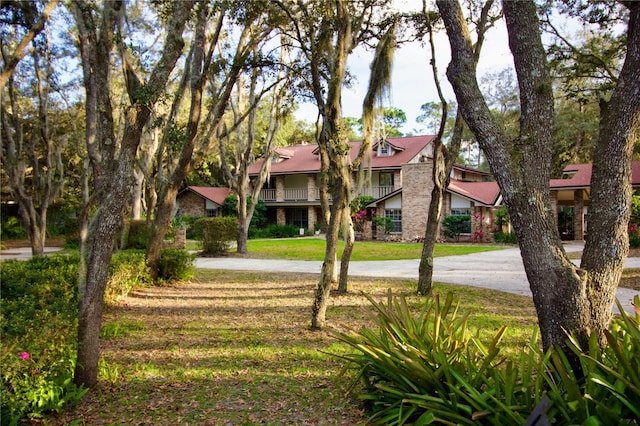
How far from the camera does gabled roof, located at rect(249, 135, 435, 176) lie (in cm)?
3144

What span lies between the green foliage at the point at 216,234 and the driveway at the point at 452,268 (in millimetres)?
973

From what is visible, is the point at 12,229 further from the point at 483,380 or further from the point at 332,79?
the point at 483,380

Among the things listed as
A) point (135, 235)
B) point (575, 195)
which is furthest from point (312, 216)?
point (575, 195)

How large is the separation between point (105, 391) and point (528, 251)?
158 inches

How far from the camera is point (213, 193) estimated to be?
120 feet

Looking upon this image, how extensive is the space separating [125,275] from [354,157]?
21.9 m

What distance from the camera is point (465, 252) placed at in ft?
68.2

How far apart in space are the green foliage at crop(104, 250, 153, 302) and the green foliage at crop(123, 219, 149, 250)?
390 inches

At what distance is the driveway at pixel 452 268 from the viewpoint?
37.7ft

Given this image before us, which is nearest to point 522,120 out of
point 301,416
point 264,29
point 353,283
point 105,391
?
point 301,416

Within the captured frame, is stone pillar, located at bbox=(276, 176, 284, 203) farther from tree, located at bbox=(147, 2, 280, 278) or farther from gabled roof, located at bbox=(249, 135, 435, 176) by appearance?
tree, located at bbox=(147, 2, 280, 278)

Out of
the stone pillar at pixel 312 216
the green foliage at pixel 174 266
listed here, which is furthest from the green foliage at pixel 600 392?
the stone pillar at pixel 312 216

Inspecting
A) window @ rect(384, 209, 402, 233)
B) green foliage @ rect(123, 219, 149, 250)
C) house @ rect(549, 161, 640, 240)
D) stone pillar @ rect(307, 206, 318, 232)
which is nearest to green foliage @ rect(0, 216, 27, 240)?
green foliage @ rect(123, 219, 149, 250)

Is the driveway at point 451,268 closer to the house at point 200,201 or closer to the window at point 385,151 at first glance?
the window at point 385,151
